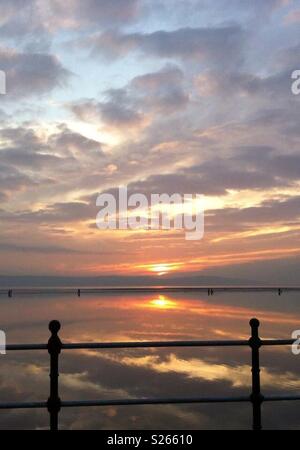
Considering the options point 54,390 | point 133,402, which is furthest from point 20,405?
point 133,402

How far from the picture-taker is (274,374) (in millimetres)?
16609

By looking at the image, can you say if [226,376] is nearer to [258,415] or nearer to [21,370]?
[21,370]

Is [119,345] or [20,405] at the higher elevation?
[119,345]

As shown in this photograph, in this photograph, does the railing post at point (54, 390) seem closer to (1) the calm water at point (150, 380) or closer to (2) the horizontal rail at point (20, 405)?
(2) the horizontal rail at point (20, 405)

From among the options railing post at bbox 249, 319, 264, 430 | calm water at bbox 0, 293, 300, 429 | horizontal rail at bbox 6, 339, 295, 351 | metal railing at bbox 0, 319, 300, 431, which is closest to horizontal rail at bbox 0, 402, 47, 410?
metal railing at bbox 0, 319, 300, 431

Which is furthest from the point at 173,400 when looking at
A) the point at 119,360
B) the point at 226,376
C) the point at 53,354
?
the point at 119,360

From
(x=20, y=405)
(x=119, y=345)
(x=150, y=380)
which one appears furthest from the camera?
(x=150, y=380)

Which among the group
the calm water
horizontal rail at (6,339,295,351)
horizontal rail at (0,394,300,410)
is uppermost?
horizontal rail at (6,339,295,351)

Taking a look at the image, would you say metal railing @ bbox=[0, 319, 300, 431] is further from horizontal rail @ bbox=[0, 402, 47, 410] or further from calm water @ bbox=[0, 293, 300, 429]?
calm water @ bbox=[0, 293, 300, 429]

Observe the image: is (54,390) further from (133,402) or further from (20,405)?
(133,402)

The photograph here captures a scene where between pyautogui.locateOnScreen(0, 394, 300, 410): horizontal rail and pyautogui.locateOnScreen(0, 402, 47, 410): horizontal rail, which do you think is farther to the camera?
pyautogui.locateOnScreen(0, 394, 300, 410): horizontal rail

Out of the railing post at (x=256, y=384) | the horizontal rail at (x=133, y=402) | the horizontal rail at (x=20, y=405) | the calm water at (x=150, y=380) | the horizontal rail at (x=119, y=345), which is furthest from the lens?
the calm water at (x=150, y=380)

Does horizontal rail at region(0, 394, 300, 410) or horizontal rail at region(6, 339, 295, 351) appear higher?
horizontal rail at region(6, 339, 295, 351)

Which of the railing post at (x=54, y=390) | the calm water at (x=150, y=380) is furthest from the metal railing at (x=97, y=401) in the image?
the calm water at (x=150, y=380)
